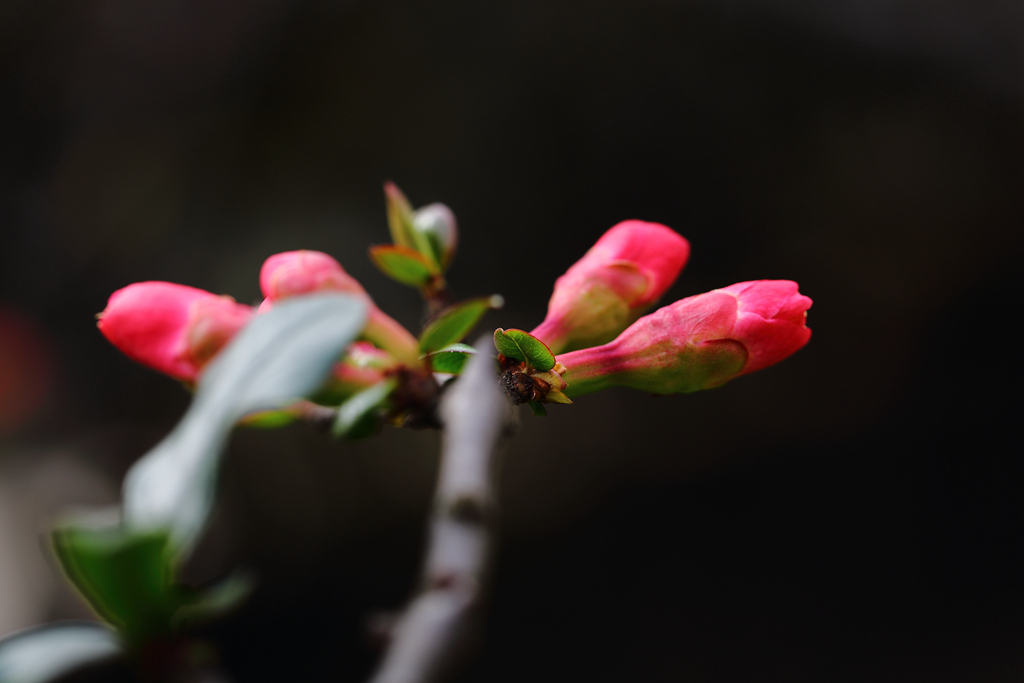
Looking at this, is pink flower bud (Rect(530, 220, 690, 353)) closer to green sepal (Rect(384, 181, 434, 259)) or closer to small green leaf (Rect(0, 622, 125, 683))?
green sepal (Rect(384, 181, 434, 259))

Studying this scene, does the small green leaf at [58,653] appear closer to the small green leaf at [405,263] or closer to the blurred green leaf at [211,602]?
the blurred green leaf at [211,602]

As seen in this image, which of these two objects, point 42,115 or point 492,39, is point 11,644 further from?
point 42,115

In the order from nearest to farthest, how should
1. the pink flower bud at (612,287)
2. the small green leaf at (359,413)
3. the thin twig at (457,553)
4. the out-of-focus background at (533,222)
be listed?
the thin twig at (457,553), the small green leaf at (359,413), the pink flower bud at (612,287), the out-of-focus background at (533,222)

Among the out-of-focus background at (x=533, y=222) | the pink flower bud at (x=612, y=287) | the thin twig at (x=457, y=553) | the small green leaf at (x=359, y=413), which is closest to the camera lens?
the thin twig at (x=457, y=553)

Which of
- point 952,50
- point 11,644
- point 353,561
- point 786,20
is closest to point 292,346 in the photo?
point 11,644

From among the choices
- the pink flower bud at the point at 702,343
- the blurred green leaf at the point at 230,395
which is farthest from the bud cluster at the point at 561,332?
the blurred green leaf at the point at 230,395

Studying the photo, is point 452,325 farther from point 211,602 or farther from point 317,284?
point 211,602
